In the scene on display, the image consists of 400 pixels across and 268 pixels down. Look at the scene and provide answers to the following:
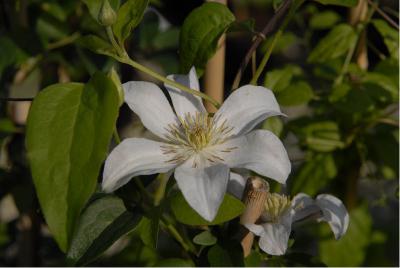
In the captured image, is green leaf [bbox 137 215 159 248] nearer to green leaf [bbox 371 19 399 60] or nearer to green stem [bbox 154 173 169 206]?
green stem [bbox 154 173 169 206]

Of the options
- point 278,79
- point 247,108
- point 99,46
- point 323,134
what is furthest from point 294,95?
point 99,46

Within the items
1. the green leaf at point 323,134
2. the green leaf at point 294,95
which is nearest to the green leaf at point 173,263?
the green leaf at point 294,95

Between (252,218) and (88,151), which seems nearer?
(88,151)

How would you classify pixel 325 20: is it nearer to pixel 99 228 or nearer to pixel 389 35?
pixel 389 35

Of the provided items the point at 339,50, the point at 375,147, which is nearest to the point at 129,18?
the point at 339,50

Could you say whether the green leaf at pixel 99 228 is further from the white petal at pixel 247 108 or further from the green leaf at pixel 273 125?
the green leaf at pixel 273 125

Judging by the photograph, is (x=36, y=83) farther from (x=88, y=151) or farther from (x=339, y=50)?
(x=88, y=151)
